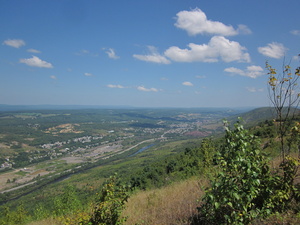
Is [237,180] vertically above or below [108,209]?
above

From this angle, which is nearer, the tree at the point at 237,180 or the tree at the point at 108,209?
the tree at the point at 237,180

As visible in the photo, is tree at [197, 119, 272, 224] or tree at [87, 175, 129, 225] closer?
tree at [197, 119, 272, 224]

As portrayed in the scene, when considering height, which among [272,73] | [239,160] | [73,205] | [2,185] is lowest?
[2,185]

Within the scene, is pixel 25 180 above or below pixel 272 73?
below

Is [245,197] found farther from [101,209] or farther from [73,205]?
[73,205]

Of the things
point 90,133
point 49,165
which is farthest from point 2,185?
point 90,133

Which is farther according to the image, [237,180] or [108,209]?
[108,209]

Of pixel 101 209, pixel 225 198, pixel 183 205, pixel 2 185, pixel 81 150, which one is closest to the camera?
pixel 225 198

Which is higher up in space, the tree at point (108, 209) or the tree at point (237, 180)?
the tree at point (237, 180)

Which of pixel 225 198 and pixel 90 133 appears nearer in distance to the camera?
pixel 225 198

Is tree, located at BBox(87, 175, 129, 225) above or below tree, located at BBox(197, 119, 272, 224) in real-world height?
below

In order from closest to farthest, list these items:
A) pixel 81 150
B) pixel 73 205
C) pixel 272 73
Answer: pixel 272 73 → pixel 73 205 → pixel 81 150
